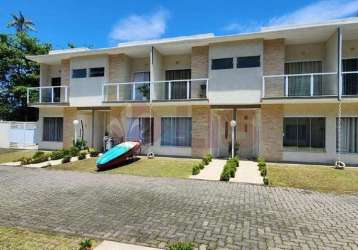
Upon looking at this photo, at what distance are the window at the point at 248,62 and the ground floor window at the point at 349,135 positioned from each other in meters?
5.63

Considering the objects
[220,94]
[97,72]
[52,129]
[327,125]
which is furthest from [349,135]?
[52,129]

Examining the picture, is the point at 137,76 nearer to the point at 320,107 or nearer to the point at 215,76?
the point at 215,76

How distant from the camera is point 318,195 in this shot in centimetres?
936

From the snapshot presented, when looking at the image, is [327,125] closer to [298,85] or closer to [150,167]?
[298,85]

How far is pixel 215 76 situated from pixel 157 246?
527 inches

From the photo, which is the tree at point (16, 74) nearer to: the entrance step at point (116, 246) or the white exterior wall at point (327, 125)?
the white exterior wall at point (327, 125)

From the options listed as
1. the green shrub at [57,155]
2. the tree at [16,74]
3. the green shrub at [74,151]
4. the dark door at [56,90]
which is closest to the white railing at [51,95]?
the dark door at [56,90]

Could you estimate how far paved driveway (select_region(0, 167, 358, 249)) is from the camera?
5715mm

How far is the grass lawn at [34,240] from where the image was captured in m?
5.23

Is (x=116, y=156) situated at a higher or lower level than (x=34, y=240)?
higher

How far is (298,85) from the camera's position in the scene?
15.6m

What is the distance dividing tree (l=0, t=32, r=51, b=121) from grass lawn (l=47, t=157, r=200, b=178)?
63.4 feet

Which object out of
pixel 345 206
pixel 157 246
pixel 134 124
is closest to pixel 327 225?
pixel 345 206

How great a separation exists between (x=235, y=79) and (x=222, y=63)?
132 centimetres
